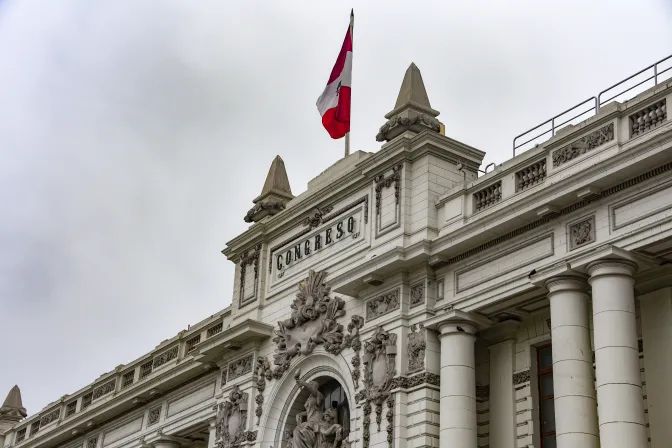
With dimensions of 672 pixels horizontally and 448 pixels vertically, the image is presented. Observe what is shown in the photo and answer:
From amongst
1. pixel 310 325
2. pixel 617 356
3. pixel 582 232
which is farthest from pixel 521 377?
pixel 310 325

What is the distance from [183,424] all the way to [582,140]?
1983 cm

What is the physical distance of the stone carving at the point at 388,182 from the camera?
3003 cm

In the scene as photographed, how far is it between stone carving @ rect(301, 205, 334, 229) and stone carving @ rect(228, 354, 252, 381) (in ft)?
15.1

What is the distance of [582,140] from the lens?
25.2 meters

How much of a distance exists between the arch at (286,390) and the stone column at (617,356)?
929 cm

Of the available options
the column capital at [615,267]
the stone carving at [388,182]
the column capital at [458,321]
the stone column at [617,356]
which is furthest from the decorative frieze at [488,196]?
the column capital at [615,267]

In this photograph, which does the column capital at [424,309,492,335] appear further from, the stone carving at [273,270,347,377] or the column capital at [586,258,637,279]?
the column capital at [586,258,637,279]

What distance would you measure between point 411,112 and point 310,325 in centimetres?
675

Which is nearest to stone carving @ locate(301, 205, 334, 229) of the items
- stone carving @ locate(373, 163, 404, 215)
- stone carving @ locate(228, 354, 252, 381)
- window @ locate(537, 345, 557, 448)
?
stone carving @ locate(373, 163, 404, 215)

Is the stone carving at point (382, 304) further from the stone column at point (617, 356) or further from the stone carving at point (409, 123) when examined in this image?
the stone column at point (617, 356)

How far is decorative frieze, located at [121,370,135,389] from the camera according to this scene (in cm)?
4459

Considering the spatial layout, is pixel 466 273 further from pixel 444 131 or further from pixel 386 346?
pixel 444 131

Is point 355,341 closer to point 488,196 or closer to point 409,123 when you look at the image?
point 488,196

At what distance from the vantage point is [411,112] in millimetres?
31172
